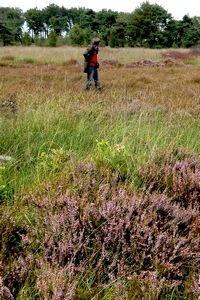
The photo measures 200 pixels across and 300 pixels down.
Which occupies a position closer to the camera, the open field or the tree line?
the open field

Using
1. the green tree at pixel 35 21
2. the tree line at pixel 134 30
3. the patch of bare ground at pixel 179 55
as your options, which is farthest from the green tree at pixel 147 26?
the green tree at pixel 35 21

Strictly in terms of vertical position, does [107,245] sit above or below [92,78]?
above

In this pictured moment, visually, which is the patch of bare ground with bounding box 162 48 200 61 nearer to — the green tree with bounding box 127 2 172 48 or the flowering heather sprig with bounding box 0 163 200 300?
the green tree with bounding box 127 2 172 48

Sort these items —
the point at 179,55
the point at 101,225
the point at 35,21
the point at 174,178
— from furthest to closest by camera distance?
the point at 35,21
the point at 179,55
the point at 174,178
the point at 101,225

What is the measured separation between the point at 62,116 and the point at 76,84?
12937mm

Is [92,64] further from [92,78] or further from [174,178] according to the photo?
[174,178]

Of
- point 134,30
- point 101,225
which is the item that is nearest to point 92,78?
point 101,225

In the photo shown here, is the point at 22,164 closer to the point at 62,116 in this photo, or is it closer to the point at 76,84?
the point at 62,116

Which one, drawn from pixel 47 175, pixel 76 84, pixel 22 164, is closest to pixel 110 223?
pixel 47 175

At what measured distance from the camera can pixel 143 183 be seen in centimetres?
393

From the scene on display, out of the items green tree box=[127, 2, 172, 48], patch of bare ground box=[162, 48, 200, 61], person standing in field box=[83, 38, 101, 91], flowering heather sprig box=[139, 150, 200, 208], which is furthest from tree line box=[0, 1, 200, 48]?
flowering heather sprig box=[139, 150, 200, 208]

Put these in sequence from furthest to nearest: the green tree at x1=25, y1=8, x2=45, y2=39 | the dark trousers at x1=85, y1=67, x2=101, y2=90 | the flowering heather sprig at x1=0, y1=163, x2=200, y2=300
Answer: the green tree at x1=25, y1=8, x2=45, y2=39, the dark trousers at x1=85, y1=67, x2=101, y2=90, the flowering heather sprig at x1=0, y1=163, x2=200, y2=300

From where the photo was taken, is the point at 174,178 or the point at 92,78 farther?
the point at 92,78

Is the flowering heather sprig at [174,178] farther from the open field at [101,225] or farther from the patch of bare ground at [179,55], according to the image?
the patch of bare ground at [179,55]
